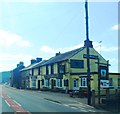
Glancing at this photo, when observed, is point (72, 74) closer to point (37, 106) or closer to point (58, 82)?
point (58, 82)

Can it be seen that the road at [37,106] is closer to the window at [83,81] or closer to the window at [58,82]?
the window at [83,81]

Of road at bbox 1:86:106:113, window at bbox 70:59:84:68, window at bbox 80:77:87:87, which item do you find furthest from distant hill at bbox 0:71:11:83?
road at bbox 1:86:106:113

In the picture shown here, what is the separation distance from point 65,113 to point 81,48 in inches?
1540

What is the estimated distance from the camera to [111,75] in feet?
166

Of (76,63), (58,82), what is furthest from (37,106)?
(58,82)

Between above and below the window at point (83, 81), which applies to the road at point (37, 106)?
below

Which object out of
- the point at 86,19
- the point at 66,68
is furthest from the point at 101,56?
the point at 86,19

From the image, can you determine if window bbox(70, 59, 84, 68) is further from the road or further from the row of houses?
the road

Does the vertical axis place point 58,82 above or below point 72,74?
below

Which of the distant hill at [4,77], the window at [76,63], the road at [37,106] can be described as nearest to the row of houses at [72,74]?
the window at [76,63]

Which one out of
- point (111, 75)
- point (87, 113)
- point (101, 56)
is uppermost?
point (101, 56)

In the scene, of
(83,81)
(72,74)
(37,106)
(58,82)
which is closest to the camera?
(37,106)

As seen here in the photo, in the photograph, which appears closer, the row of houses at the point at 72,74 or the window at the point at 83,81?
the row of houses at the point at 72,74

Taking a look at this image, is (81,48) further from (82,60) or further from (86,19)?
(86,19)
